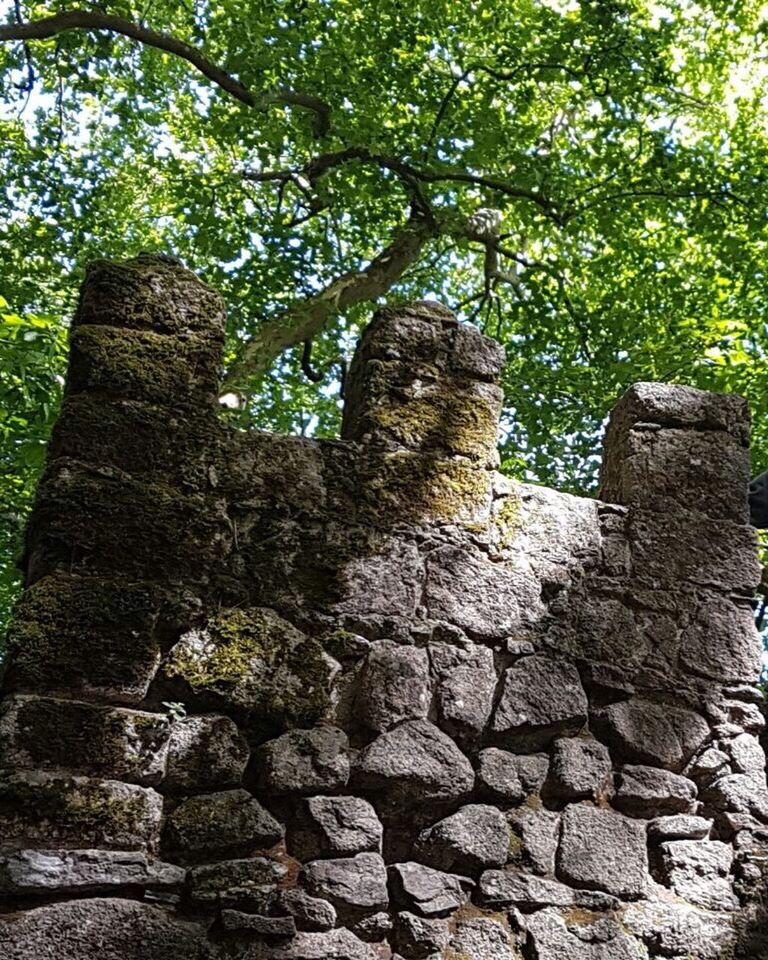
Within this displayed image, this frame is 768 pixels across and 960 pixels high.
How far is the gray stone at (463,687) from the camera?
273 centimetres

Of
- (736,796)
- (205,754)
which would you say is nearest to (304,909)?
(205,754)

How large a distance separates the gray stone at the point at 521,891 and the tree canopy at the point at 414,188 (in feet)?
16.7

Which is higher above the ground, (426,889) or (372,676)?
(372,676)

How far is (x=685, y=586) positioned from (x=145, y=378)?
5.81 feet

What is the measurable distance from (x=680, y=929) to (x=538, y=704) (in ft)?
2.34

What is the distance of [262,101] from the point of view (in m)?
7.71

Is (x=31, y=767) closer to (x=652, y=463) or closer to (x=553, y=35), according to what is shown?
(x=652, y=463)

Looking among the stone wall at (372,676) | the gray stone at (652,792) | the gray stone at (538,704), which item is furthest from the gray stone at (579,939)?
the gray stone at (538,704)

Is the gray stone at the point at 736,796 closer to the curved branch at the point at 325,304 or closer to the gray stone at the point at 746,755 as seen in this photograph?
the gray stone at the point at 746,755

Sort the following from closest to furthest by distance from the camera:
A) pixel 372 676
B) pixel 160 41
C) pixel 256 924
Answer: pixel 256 924 → pixel 372 676 → pixel 160 41

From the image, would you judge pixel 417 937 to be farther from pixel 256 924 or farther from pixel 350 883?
pixel 256 924

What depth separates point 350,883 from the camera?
2.43 metres

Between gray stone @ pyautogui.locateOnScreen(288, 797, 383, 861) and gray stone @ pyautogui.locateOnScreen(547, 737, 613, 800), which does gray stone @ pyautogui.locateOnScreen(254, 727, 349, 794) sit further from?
gray stone @ pyautogui.locateOnScreen(547, 737, 613, 800)

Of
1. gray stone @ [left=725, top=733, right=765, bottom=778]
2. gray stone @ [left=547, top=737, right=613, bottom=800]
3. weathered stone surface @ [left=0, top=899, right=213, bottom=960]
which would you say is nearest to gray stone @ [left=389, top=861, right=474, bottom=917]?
gray stone @ [left=547, top=737, right=613, bottom=800]
